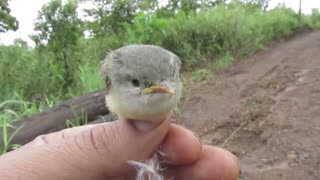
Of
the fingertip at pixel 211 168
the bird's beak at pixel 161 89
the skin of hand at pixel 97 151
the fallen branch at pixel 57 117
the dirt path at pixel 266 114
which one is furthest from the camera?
the dirt path at pixel 266 114

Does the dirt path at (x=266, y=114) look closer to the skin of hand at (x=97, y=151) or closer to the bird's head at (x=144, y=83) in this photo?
the skin of hand at (x=97, y=151)

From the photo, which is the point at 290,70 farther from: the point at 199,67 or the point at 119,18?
the point at 119,18

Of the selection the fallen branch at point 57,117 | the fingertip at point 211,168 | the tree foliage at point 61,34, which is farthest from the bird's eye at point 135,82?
the tree foliage at point 61,34

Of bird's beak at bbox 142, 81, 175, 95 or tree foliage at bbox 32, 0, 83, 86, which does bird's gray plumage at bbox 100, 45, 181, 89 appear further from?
tree foliage at bbox 32, 0, 83, 86

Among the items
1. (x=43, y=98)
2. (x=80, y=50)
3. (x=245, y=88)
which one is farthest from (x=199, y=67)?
(x=43, y=98)

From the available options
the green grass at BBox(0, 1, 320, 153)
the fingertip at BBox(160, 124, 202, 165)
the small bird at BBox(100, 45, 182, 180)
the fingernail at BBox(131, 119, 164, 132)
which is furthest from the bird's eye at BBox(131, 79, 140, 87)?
the green grass at BBox(0, 1, 320, 153)

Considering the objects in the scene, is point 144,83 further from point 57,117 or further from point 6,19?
point 6,19

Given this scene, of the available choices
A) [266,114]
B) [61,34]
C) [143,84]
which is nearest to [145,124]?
[143,84]
